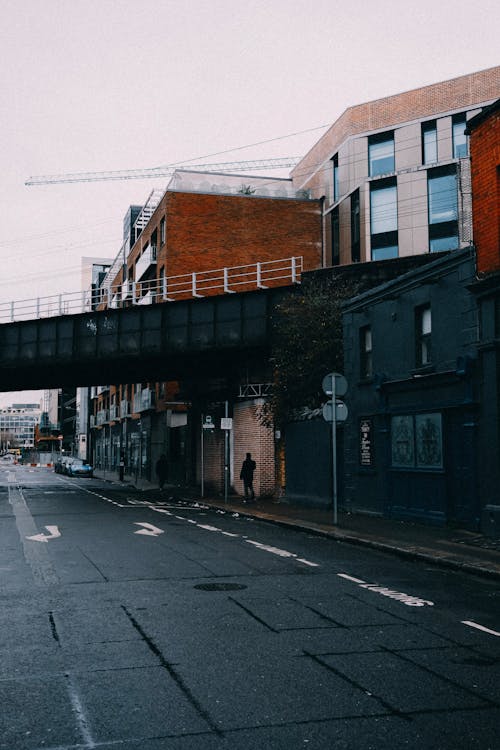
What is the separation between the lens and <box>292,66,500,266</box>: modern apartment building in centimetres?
4656

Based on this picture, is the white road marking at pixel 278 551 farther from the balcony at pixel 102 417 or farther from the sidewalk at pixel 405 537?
the balcony at pixel 102 417

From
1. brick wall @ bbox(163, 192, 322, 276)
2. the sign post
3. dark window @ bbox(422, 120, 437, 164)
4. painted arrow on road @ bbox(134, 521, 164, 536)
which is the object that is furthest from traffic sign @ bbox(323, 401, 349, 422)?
dark window @ bbox(422, 120, 437, 164)

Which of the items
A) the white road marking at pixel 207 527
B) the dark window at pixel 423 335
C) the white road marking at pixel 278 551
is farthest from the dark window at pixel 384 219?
the white road marking at pixel 278 551

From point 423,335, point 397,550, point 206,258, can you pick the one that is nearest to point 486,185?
point 423,335

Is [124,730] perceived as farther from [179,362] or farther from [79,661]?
[179,362]

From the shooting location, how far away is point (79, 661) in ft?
20.8

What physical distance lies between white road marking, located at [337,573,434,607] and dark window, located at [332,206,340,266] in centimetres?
4259

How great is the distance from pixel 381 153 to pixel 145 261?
17.8 meters

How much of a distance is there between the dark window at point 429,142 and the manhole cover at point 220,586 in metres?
42.2

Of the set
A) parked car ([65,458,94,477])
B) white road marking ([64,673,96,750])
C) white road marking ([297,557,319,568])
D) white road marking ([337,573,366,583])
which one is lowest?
parked car ([65,458,94,477])

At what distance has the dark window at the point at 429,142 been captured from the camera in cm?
4778

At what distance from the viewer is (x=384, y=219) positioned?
160 ft

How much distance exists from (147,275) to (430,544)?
43.7 metres

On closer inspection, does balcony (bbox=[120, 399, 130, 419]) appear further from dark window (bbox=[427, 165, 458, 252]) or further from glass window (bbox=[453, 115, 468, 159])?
glass window (bbox=[453, 115, 468, 159])
